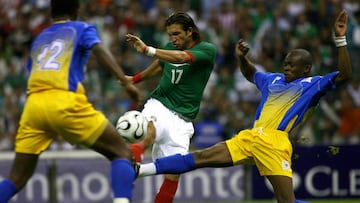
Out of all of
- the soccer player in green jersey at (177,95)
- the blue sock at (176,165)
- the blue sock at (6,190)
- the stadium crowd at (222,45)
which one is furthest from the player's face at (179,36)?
the stadium crowd at (222,45)

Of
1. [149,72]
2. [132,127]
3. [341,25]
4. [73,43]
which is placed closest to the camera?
[73,43]

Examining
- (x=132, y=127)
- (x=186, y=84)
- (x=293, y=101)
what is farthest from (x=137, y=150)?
(x=293, y=101)

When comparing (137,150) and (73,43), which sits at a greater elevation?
(73,43)

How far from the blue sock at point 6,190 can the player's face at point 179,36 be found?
2.78 meters

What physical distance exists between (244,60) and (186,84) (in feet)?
2.39

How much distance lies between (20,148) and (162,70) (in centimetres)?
285

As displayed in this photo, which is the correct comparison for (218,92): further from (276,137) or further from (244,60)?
(276,137)

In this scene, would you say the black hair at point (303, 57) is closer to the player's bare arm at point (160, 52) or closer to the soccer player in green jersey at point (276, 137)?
the soccer player in green jersey at point (276, 137)

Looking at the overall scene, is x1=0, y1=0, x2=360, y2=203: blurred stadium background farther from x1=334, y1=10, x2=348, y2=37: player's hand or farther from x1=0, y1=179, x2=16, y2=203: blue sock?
x1=0, y1=179, x2=16, y2=203: blue sock

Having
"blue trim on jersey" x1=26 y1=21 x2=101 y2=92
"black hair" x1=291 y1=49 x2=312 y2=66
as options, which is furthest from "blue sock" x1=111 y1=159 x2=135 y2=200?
"black hair" x1=291 y1=49 x2=312 y2=66

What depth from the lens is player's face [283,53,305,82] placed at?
1046 cm

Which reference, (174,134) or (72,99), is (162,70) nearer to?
(174,134)

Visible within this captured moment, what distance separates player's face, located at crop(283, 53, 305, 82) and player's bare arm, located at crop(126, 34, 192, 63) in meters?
1.07

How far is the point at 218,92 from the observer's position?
1955 centimetres
